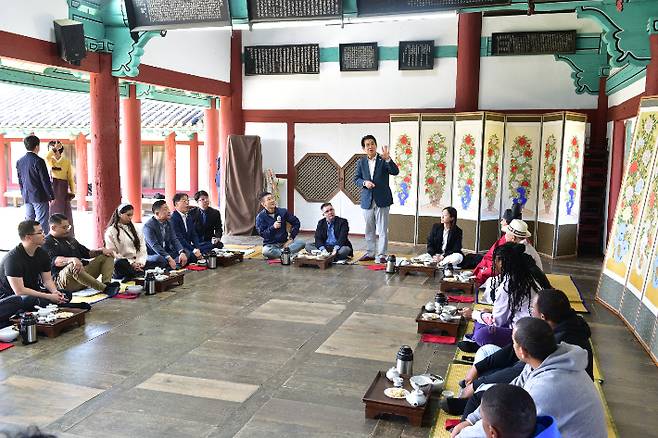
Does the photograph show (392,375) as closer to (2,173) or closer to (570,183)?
(570,183)

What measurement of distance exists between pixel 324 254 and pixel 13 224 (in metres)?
8.29

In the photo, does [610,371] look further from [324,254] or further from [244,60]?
[244,60]

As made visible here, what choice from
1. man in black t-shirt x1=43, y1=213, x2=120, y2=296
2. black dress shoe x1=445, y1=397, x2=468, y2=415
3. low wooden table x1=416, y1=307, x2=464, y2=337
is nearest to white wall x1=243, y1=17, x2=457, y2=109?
man in black t-shirt x1=43, y1=213, x2=120, y2=296

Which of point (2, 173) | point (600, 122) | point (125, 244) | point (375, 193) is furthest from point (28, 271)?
point (2, 173)

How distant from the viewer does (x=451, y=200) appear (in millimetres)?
10570

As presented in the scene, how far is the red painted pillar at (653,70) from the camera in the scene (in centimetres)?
624

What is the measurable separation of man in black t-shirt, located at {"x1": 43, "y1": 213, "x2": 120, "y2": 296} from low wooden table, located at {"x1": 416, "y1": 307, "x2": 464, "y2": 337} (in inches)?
134

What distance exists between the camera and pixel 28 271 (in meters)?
5.61

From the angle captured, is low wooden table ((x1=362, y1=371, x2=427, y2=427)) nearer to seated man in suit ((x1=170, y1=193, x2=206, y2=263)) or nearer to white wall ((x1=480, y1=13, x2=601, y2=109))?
seated man in suit ((x1=170, y1=193, x2=206, y2=263))

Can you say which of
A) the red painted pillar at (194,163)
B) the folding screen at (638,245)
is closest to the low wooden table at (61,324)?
the folding screen at (638,245)

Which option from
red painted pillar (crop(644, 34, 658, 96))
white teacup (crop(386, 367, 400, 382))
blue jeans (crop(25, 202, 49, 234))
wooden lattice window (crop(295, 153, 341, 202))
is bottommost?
white teacup (crop(386, 367, 400, 382))

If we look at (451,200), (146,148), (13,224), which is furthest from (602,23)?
(146,148)

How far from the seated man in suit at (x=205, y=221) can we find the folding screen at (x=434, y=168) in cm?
361

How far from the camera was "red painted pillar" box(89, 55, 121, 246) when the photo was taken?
846cm
